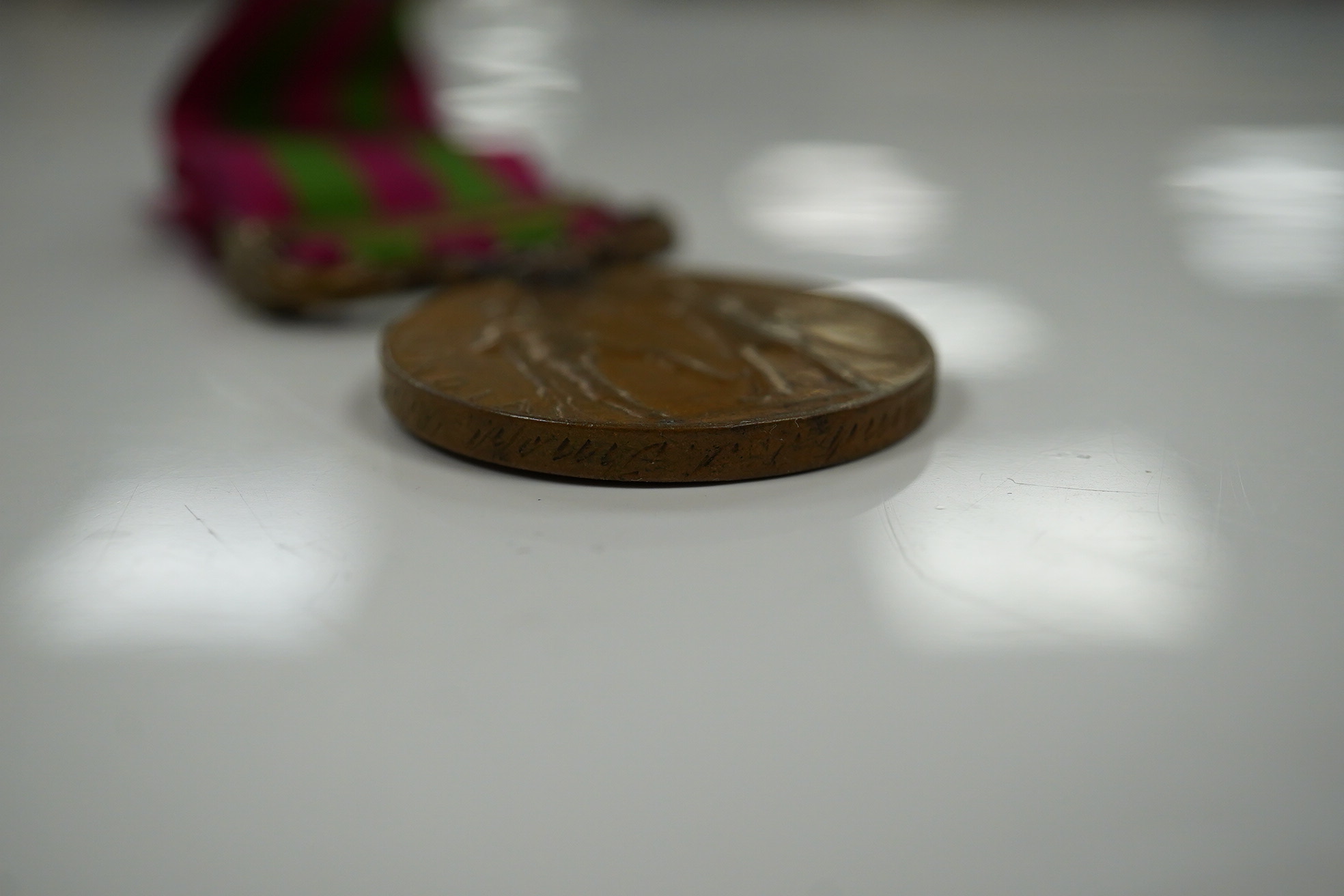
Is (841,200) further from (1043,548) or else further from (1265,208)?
(1043,548)

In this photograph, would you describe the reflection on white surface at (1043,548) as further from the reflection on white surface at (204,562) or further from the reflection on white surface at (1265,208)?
the reflection on white surface at (1265,208)

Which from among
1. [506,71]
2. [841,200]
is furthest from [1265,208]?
[506,71]

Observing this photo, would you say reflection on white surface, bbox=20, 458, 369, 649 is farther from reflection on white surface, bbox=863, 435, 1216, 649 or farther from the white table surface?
reflection on white surface, bbox=863, 435, 1216, 649

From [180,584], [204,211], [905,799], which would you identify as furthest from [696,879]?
[204,211]

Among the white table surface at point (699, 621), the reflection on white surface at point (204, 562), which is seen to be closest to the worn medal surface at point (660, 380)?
the white table surface at point (699, 621)

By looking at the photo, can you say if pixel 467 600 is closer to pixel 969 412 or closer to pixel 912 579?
pixel 912 579
